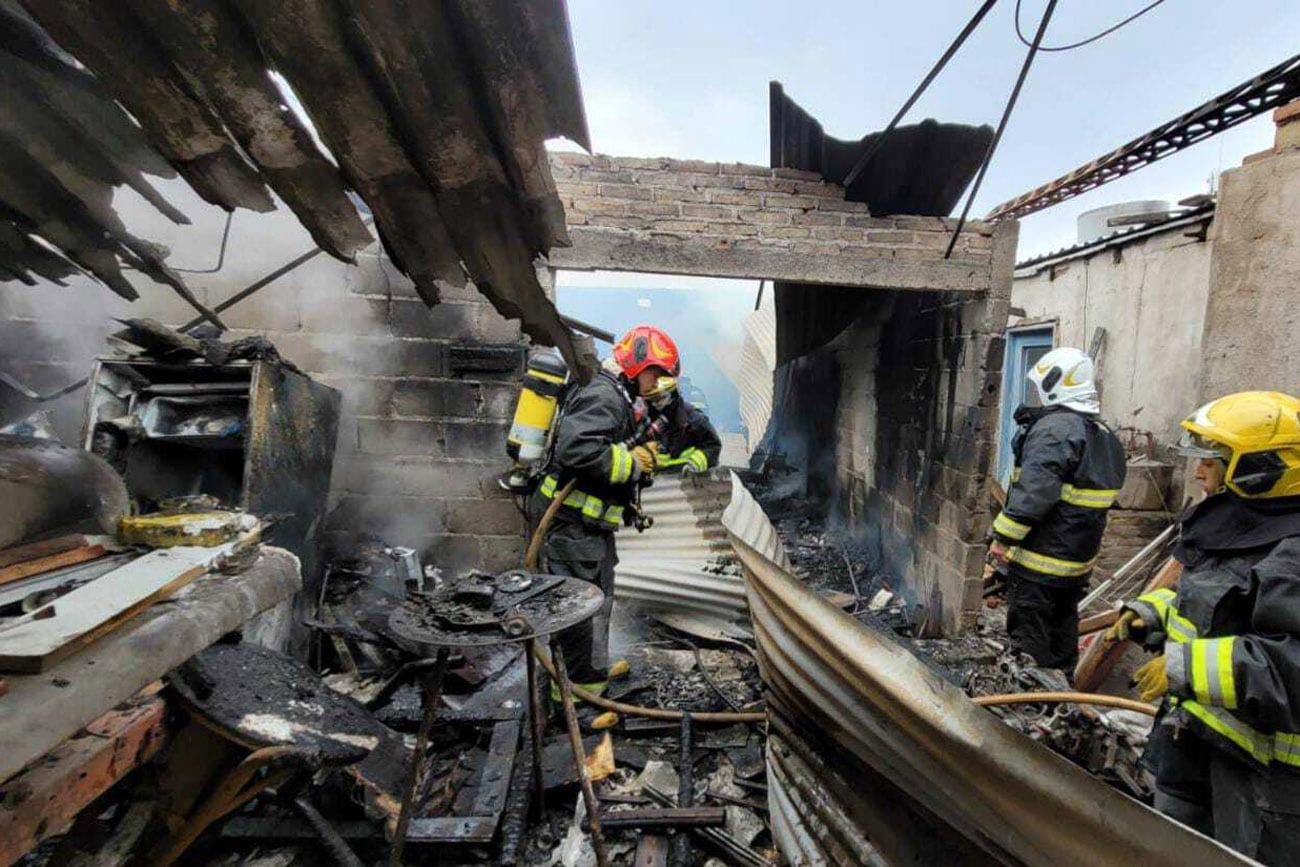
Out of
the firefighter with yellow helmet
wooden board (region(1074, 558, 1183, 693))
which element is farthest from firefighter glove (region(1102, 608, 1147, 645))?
wooden board (region(1074, 558, 1183, 693))

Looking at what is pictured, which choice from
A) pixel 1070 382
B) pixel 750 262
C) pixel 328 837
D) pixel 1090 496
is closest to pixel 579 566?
pixel 328 837

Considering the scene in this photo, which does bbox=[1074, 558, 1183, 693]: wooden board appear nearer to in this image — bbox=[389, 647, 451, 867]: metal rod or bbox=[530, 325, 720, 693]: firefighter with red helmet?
bbox=[530, 325, 720, 693]: firefighter with red helmet

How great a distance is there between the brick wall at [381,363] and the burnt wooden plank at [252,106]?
256 cm

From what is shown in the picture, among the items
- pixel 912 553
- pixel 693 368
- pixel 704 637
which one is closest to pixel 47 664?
pixel 704 637

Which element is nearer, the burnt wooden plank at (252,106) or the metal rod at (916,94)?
the burnt wooden plank at (252,106)

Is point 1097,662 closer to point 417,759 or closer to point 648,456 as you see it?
point 648,456

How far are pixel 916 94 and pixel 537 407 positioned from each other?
8.75 ft

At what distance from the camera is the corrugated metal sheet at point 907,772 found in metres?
0.90

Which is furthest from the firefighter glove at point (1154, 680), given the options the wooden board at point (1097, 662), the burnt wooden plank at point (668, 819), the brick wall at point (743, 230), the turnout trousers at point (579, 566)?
the turnout trousers at point (579, 566)

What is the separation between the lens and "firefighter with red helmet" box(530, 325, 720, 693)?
11.7ft

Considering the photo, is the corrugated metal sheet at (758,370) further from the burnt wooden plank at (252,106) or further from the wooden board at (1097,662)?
the burnt wooden plank at (252,106)

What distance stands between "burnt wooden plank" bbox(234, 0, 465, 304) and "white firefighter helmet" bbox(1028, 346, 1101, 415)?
12.5ft

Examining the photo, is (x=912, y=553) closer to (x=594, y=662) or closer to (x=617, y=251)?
(x=594, y=662)

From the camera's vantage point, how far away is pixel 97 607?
1.27m
